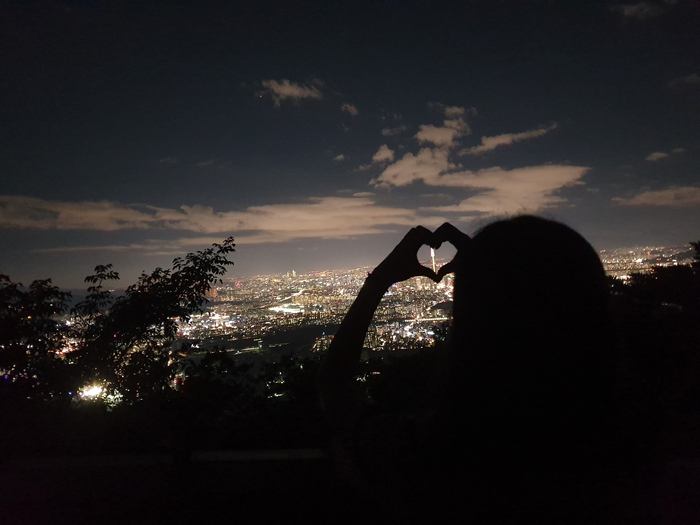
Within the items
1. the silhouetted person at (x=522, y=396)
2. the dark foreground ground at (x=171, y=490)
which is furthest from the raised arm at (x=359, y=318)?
the dark foreground ground at (x=171, y=490)

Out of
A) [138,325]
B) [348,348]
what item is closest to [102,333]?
[138,325]

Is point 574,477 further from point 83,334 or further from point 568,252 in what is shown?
point 83,334

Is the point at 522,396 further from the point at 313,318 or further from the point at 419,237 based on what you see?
the point at 313,318

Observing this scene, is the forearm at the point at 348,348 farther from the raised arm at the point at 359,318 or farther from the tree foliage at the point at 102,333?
the tree foliage at the point at 102,333

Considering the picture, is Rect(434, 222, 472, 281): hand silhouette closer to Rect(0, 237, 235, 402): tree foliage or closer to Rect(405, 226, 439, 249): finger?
Rect(405, 226, 439, 249): finger

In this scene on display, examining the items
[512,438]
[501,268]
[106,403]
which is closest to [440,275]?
[501,268]

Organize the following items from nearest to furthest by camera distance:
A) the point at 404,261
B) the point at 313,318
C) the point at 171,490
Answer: the point at 404,261 → the point at 171,490 → the point at 313,318

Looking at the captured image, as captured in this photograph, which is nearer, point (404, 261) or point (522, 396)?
point (522, 396)
